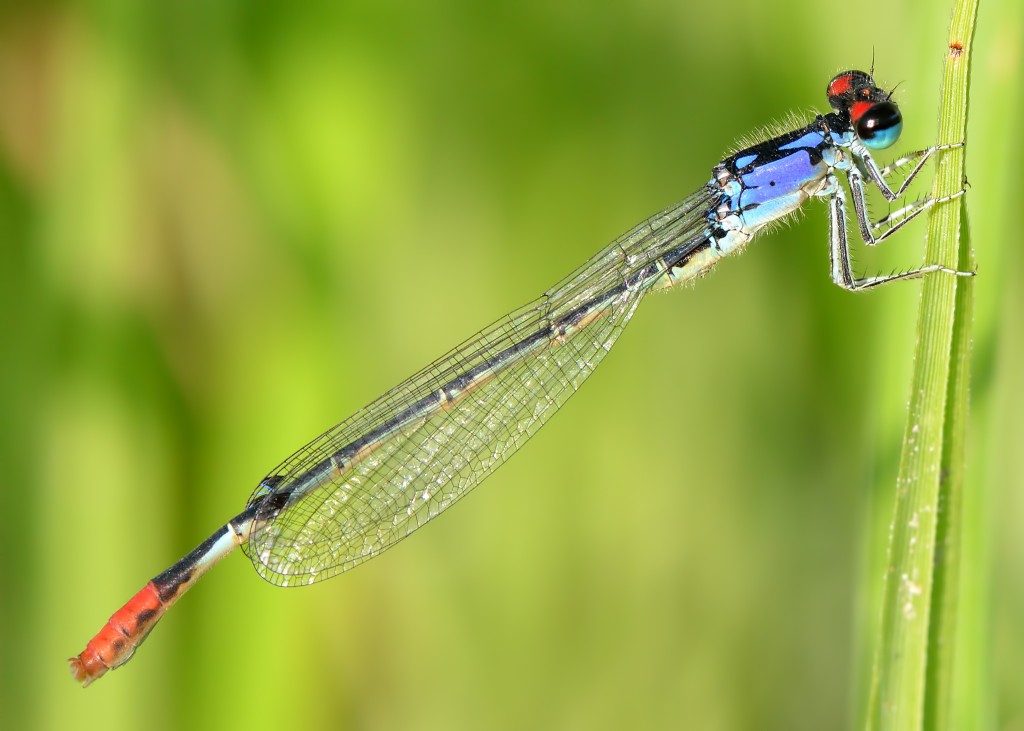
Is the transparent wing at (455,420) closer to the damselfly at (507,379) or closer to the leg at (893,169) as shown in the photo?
the damselfly at (507,379)

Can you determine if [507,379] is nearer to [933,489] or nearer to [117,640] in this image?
[117,640]

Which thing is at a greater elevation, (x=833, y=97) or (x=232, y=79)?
(x=232, y=79)

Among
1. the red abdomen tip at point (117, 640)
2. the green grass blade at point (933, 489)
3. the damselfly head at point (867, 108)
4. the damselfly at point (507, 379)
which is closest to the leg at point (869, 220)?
the damselfly at point (507, 379)

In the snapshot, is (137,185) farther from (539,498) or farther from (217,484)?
(539,498)

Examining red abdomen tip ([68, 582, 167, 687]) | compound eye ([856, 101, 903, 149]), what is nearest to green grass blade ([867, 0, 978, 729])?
compound eye ([856, 101, 903, 149])

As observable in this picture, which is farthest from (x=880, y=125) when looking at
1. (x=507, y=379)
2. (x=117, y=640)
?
(x=117, y=640)

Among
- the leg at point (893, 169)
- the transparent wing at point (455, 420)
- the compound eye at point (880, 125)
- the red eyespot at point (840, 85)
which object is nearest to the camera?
the leg at point (893, 169)

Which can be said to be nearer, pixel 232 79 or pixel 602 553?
pixel 232 79

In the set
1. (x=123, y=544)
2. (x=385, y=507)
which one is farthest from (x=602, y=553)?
(x=123, y=544)
